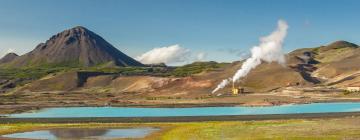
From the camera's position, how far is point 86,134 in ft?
253

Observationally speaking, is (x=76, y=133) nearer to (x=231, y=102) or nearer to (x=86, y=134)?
(x=86, y=134)

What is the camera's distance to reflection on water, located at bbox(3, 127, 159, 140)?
73.6 meters

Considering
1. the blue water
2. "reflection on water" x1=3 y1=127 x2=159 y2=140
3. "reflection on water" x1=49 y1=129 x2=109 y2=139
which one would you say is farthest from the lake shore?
"reflection on water" x1=3 y1=127 x2=159 y2=140

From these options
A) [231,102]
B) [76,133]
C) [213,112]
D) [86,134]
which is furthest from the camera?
[231,102]

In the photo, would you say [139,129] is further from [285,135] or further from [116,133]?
[285,135]

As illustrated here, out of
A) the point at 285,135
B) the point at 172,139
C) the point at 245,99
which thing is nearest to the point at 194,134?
the point at 172,139

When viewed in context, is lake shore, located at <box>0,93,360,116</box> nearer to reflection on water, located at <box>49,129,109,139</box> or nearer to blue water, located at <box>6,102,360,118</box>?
blue water, located at <box>6,102,360,118</box>

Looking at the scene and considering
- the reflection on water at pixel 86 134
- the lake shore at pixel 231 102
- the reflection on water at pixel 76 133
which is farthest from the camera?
the lake shore at pixel 231 102

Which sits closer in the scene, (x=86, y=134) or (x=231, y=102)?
(x=86, y=134)

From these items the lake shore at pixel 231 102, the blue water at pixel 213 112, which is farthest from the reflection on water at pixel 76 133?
the lake shore at pixel 231 102

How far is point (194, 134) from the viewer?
72000 mm

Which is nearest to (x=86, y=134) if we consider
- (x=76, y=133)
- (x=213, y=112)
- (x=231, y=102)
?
(x=76, y=133)

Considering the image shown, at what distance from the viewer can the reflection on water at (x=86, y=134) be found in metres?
73.6

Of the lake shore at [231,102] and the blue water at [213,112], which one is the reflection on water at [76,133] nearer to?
the blue water at [213,112]
